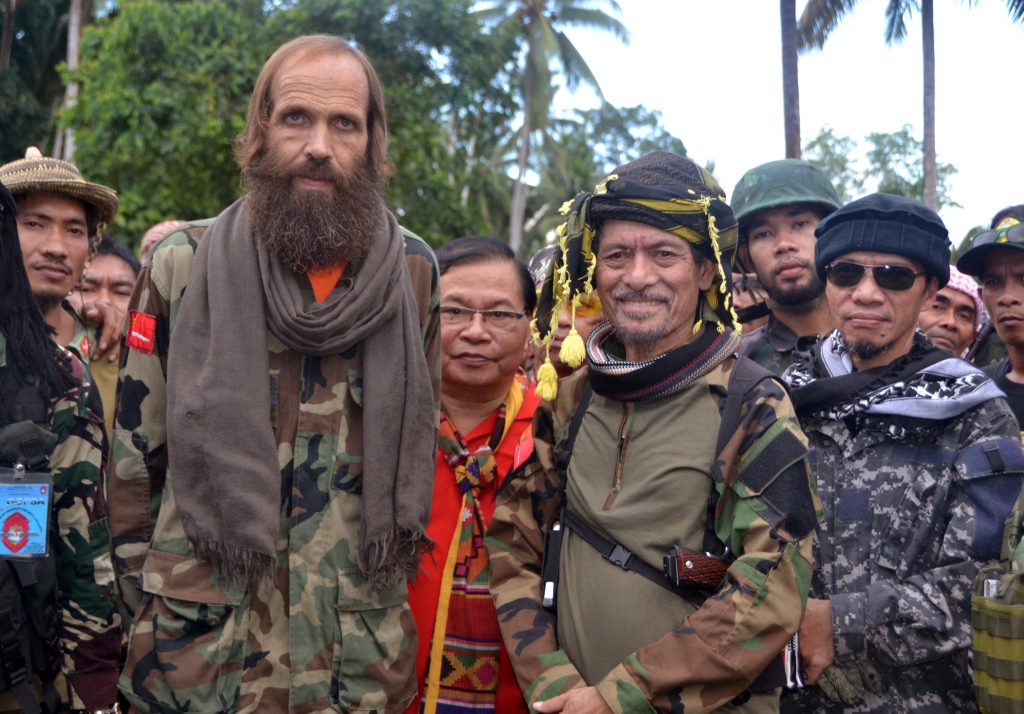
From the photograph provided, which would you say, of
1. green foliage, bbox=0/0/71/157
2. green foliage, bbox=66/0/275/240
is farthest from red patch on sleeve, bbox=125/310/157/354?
green foliage, bbox=0/0/71/157

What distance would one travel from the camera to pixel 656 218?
9.68 feet

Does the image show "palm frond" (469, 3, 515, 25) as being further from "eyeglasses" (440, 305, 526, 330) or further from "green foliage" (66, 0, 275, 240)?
"eyeglasses" (440, 305, 526, 330)

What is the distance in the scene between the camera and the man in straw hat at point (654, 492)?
8.30ft

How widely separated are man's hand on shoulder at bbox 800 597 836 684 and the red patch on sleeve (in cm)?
221

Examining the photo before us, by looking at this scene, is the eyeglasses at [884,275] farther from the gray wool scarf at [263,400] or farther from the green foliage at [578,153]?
Answer: the green foliage at [578,153]

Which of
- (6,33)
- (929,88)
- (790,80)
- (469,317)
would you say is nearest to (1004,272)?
(469,317)

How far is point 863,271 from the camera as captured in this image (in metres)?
3.28

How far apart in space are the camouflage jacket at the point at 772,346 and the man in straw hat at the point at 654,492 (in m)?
1.20

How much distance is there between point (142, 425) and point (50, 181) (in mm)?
1687

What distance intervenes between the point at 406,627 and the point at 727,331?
142 centimetres

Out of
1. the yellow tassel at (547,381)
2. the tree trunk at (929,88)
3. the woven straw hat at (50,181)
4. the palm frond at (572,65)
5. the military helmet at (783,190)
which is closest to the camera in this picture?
the yellow tassel at (547,381)

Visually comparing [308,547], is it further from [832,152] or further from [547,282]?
[832,152]

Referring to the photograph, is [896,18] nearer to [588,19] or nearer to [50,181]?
[588,19]

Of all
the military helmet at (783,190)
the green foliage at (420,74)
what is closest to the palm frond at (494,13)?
the green foliage at (420,74)
